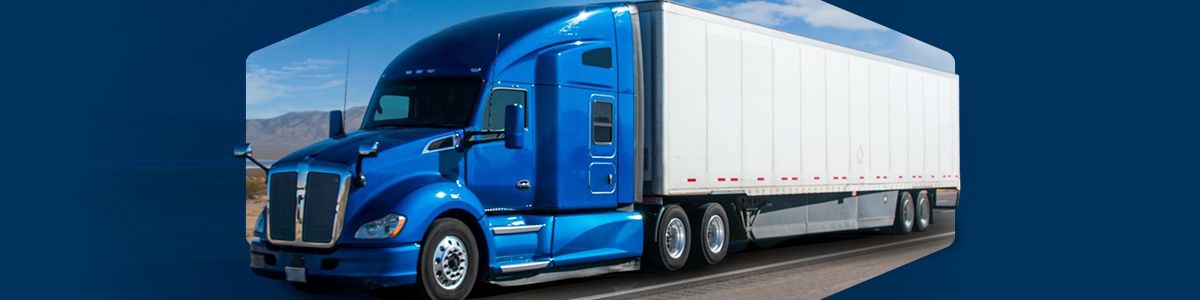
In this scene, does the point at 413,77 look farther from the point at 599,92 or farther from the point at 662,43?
the point at 662,43

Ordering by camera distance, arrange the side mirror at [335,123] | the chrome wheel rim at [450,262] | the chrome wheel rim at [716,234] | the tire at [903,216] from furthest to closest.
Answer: the tire at [903,216]
the chrome wheel rim at [716,234]
the side mirror at [335,123]
the chrome wheel rim at [450,262]

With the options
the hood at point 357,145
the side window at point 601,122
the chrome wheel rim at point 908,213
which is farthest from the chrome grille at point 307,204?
the chrome wheel rim at point 908,213

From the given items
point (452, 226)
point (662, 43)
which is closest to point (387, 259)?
point (452, 226)

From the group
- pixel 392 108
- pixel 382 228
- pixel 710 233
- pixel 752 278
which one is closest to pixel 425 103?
pixel 392 108

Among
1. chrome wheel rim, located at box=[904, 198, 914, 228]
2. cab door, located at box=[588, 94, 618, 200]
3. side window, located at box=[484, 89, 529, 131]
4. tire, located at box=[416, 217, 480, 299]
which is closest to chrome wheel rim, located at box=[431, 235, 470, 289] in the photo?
tire, located at box=[416, 217, 480, 299]

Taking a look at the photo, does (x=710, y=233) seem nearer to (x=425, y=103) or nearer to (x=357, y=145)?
(x=425, y=103)

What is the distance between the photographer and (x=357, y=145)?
1157 centimetres

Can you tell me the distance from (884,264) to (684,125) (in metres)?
4.03

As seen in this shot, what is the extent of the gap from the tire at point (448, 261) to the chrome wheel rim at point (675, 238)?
13.5 ft

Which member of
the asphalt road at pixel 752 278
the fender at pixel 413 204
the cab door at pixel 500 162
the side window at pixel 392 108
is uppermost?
the side window at pixel 392 108

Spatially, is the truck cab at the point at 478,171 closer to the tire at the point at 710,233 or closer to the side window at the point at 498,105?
the side window at the point at 498,105

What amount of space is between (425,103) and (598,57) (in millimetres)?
2465

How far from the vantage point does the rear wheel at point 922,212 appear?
84.0ft

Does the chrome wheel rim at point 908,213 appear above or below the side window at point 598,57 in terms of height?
below
